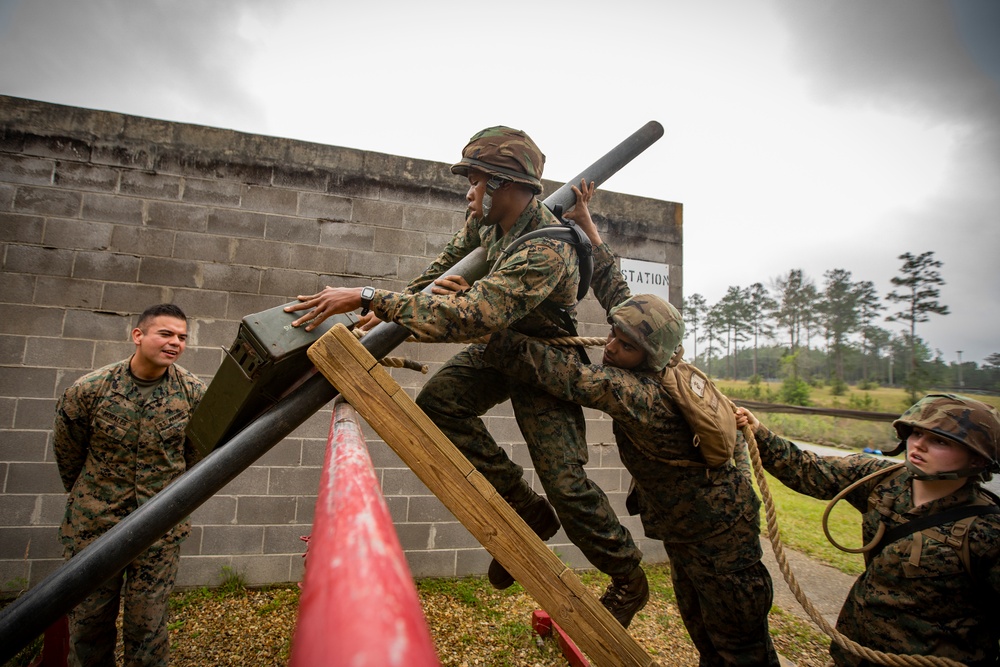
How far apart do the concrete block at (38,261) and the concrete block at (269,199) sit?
1.31 metres

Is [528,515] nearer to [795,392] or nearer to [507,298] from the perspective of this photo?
[507,298]

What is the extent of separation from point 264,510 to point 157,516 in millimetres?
2655

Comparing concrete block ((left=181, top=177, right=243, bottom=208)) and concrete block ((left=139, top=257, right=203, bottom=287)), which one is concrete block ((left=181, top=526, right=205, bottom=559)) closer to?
concrete block ((left=139, top=257, right=203, bottom=287))

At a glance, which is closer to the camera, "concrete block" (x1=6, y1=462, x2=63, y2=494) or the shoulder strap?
the shoulder strap

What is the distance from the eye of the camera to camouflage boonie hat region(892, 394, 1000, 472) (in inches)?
66.0

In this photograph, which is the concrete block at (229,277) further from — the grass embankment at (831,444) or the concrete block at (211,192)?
the grass embankment at (831,444)

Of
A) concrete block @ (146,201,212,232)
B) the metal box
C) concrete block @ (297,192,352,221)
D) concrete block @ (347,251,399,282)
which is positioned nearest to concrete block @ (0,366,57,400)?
concrete block @ (146,201,212,232)

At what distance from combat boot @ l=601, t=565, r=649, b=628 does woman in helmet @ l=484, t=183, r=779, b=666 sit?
2.3 inches

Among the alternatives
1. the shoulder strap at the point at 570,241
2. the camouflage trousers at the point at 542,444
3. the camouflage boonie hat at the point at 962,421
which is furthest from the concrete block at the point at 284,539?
the camouflage boonie hat at the point at 962,421

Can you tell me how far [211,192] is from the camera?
3873 mm

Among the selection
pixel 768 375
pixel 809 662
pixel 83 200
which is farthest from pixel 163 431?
pixel 768 375

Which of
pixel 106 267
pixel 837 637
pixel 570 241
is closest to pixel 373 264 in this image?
pixel 106 267

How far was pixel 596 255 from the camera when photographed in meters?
2.46

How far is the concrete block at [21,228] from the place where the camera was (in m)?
3.57
